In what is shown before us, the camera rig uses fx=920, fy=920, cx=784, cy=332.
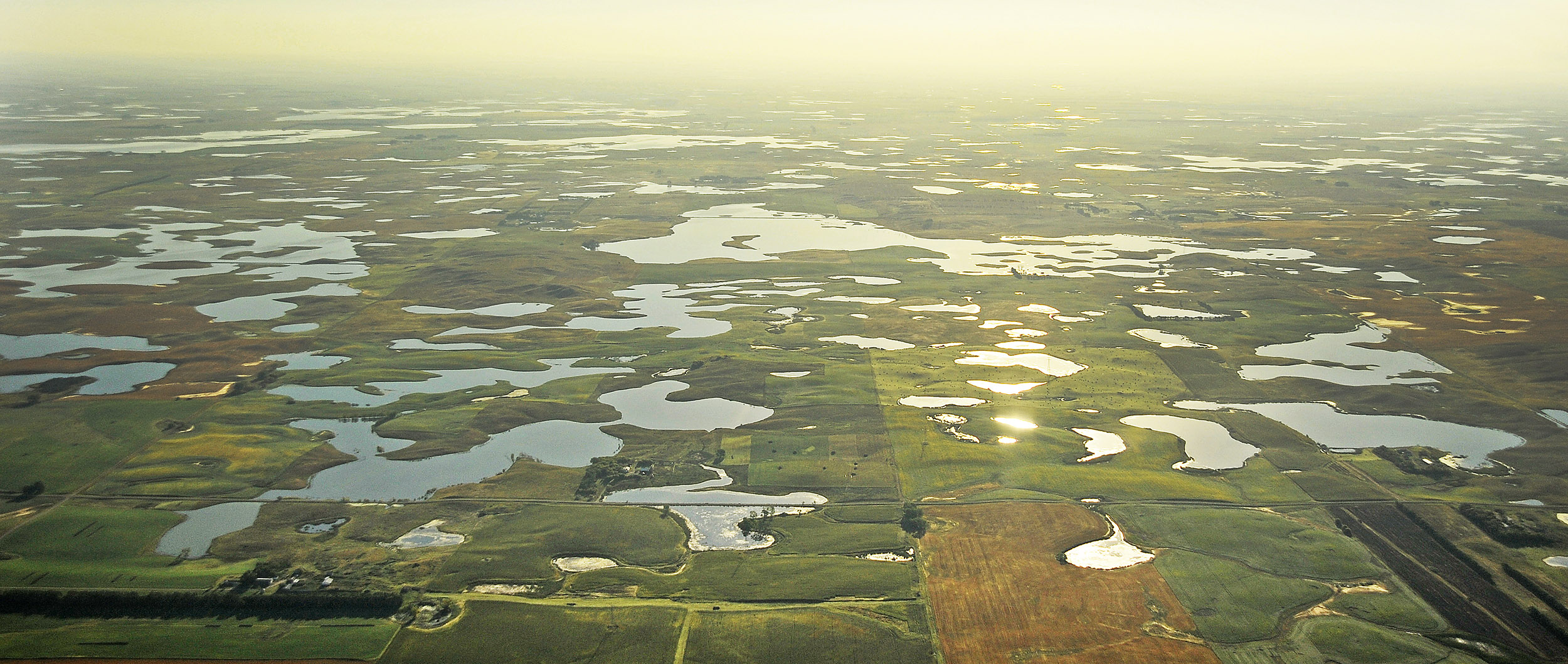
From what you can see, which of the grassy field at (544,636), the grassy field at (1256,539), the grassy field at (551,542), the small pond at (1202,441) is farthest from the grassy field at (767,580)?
the small pond at (1202,441)

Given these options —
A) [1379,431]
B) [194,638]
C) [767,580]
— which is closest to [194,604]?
[194,638]

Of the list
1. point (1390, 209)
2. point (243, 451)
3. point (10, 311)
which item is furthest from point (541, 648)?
point (1390, 209)

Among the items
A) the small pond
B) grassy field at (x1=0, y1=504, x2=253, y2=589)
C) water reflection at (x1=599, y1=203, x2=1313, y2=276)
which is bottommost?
grassy field at (x1=0, y1=504, x2=253, y2=589)

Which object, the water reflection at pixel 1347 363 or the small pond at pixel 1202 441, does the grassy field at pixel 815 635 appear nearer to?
the small pond at pixel 1202 441

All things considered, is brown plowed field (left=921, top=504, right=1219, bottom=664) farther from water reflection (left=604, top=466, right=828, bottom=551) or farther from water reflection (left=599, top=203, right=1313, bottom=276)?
water reflection (left=599, top=203, right=1313, bottom=276)

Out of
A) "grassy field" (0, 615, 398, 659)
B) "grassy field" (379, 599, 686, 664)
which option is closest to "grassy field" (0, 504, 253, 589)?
"grassy field" (0, 615, 398, 659)

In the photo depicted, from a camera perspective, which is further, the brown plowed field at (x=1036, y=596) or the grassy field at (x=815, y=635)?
the brown plowed field at (x=1036, y=596)

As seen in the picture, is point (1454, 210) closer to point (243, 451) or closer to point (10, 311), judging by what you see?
point (243, 451)

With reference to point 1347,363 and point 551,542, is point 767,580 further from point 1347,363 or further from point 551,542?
point 1347,363
